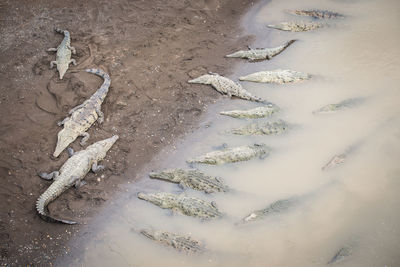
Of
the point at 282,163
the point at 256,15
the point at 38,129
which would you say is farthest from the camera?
the point at 256,15

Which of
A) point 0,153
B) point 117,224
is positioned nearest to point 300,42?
point 117,224

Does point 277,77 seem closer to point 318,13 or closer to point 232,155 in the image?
point 232,155

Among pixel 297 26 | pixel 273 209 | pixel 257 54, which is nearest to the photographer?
pixel 273 209

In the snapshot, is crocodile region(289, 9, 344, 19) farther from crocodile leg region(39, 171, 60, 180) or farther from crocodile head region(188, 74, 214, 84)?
crocodile leg region(39, 171, 60, 180)

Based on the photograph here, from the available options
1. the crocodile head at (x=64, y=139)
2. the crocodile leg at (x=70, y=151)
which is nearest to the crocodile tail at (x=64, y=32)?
the crocodile head at (x=64, y=139)

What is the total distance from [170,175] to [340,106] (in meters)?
4.24

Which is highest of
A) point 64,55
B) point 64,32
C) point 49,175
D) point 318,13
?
point 318,13

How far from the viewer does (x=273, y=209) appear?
6.27 metres

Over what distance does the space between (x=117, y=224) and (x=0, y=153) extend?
307cm

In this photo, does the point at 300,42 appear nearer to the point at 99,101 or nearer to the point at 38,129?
the point at 99,101

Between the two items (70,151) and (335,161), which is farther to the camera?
(70,151)

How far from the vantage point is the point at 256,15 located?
11461 mm

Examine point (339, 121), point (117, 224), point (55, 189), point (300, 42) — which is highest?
point (300, 42)

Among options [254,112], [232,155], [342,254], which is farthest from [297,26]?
[342,254]
